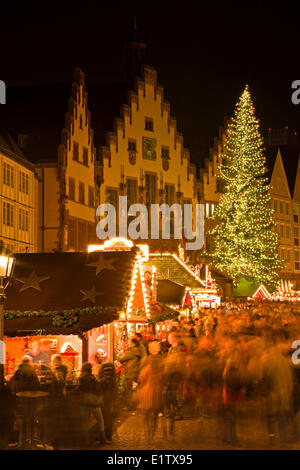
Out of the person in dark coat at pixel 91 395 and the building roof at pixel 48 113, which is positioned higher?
the building roof at pixel 48 113

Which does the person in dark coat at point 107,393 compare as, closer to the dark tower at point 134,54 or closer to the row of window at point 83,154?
the row of window at point 83,154

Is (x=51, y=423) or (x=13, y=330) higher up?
(x=13, y=330)

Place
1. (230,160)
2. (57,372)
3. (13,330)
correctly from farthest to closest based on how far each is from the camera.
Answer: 1. (230,160)
2. (13,330)
3. (57,372)

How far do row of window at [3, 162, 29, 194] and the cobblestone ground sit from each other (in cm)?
2617

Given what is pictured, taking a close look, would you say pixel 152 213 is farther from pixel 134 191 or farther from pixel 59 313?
pixel 59 313

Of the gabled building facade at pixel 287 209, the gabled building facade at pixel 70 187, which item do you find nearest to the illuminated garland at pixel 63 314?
the gabled building facade at pixel 70 187

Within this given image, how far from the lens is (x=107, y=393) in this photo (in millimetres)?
13242

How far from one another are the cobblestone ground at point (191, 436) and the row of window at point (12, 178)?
2617 centimetres

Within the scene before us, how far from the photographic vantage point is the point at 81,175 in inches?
1956

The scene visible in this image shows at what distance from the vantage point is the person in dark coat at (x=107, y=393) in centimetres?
1298

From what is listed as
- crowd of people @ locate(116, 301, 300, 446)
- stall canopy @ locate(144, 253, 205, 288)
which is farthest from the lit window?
crowd of people @ locate(116, 301, 300, 446)

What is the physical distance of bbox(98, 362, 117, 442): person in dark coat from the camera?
1298cm
